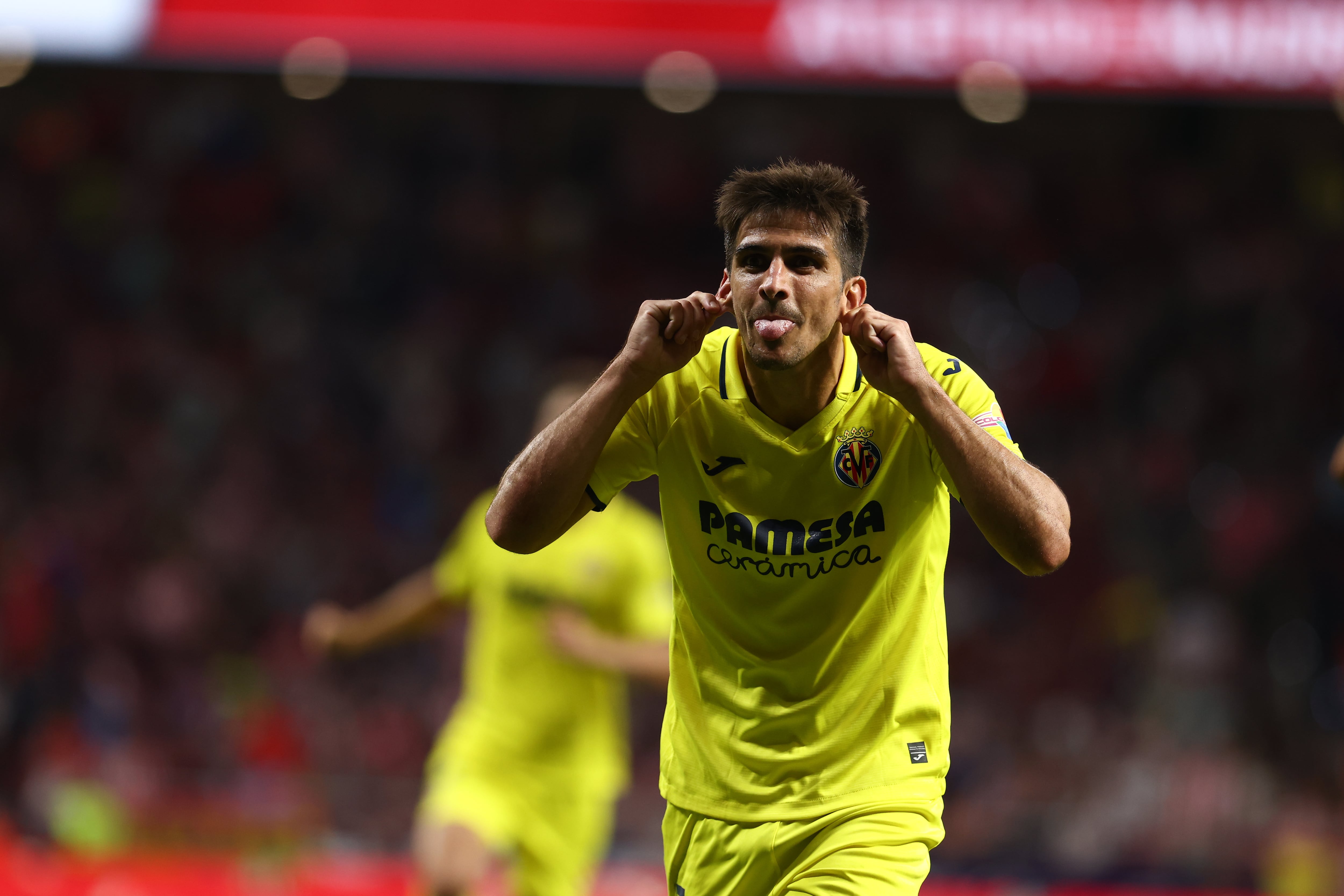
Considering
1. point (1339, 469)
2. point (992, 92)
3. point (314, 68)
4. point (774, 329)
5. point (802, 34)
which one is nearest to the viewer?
point (774, 329)

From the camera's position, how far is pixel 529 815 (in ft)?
19.5

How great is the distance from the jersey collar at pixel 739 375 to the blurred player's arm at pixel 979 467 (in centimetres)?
31

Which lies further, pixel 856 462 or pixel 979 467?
pixel 856 462

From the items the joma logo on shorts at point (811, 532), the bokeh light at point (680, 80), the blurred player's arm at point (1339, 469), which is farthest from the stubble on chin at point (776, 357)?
the bokeh light at point (680, 80)

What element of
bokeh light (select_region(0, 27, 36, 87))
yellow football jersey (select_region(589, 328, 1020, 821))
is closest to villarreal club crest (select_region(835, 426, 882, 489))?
yellow football jersey (select_region(589, 328, 1020, 821))

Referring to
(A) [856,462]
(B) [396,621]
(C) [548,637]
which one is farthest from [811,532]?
(B) [396,621]

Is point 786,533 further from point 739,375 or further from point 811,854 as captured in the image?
point 811,854

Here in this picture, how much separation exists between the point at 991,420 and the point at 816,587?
535mm

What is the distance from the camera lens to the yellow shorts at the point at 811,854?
3.13 metres

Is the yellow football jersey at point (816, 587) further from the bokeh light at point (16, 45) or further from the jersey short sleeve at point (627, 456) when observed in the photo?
the bokeh light at point (16, 45)

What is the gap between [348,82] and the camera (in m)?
13.6

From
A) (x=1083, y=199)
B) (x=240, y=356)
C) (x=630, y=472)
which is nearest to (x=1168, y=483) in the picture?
(x=1083, y=199)

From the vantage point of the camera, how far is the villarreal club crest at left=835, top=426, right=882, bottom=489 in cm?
331

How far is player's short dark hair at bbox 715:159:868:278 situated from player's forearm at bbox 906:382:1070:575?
0.43 meters
